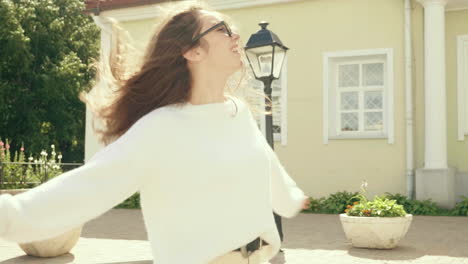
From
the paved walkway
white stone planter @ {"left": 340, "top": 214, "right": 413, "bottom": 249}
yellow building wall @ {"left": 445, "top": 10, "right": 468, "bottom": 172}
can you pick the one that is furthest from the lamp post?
yellow building wall @ {"left": 445, "top": 10, "right": 468, "bottom": 172}

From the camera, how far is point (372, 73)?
1272 centimetres

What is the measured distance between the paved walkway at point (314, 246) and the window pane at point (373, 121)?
2.83 m

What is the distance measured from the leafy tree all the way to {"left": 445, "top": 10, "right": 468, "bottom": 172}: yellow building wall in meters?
15.5

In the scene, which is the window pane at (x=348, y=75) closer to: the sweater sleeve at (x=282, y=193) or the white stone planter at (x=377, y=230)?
the white stone planter at (x=377, y=230)

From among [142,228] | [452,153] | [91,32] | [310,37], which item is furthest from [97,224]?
[91,32]

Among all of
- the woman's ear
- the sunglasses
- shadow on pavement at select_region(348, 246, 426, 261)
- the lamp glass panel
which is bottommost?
shadow on pavement at select_region(348, 246, 426, 261)

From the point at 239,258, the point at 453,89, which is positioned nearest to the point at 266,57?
the point at 239,258

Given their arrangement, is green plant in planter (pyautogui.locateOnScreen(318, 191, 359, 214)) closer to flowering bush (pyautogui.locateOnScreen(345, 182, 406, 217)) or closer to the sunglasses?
flowering bush (pyautogui.locateOnScreen(345, 182, 406, 217))

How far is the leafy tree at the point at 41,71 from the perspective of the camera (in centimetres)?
2327

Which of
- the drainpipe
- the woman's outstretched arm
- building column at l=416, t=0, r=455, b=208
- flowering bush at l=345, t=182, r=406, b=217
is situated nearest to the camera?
the woman's outstretched arm

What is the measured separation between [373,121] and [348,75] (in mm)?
1155

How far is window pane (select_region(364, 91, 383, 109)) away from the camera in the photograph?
1262 cm

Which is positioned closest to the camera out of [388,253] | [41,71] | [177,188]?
[177,188]

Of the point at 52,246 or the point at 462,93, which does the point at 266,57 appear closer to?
the point at 52,246
